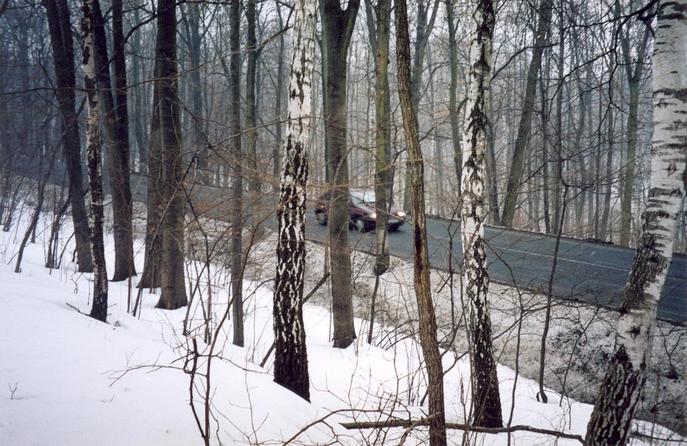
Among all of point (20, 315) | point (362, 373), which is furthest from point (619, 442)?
point (20, 315)

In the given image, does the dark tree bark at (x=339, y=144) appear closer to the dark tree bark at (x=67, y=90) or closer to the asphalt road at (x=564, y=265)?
the asphalt road at (x=564, y=265)

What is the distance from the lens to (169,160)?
1012 cm

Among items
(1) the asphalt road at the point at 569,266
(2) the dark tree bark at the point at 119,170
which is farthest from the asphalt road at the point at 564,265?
(2) the dark tree bark at the point at 119,170

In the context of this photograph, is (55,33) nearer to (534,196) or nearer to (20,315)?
(20,315)

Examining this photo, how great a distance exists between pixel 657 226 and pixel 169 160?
8717 millimetres

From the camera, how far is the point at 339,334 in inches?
380

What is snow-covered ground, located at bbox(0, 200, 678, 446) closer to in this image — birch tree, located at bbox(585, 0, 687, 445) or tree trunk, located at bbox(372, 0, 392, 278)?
birch tree, located at bbox(585, 0, 687, 445)

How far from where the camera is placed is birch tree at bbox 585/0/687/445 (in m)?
4.34

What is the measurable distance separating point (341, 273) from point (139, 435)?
19.4ft

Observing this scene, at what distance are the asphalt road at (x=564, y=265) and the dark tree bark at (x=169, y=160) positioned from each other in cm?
72

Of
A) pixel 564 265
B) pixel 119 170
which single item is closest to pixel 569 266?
pixel 564 265

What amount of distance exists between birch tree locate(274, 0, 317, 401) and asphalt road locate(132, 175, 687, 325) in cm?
314

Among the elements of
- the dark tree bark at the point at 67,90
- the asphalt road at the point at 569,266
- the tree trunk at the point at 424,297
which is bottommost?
the asphalt road at the point at 569,266

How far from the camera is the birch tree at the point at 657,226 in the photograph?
4340 millimetres
